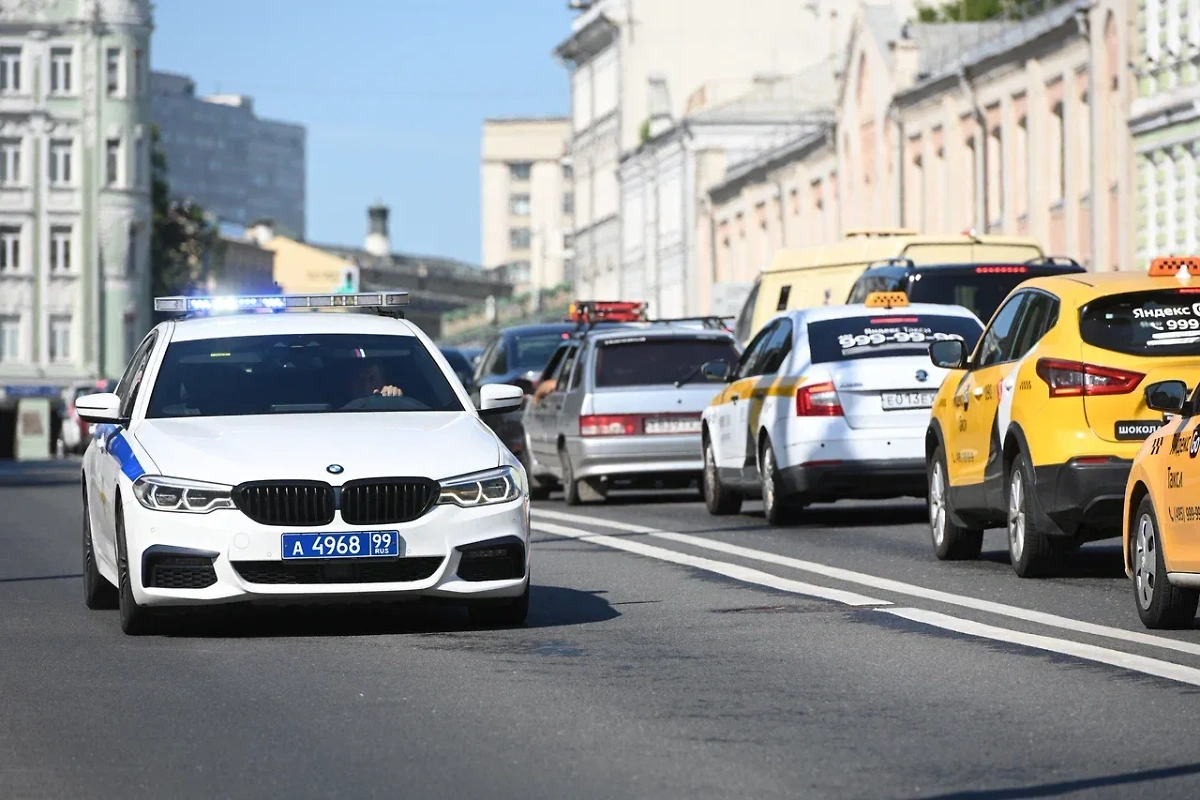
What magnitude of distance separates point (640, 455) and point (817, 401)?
4.92 metres

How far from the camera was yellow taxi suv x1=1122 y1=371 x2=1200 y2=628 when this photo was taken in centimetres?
1189

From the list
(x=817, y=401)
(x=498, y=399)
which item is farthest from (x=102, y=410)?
(x=817, y=401)

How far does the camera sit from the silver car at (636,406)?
2523 cm

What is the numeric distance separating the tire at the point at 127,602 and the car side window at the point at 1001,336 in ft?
17.6

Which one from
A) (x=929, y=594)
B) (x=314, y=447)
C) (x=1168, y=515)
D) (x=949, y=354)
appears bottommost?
(x=929, y=594)

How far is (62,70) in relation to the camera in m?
111

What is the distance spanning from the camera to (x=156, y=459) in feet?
40.9

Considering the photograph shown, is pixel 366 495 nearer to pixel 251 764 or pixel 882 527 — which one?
pixel 251 764

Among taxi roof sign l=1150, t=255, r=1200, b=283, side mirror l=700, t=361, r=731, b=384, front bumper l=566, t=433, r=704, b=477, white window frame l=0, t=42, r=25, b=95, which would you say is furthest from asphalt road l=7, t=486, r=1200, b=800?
white window frame l=0, t=42, r=25, b=95

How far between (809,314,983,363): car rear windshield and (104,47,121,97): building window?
308ft

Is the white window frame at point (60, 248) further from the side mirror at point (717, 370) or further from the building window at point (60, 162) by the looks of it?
the side mirror at point (717, 370)

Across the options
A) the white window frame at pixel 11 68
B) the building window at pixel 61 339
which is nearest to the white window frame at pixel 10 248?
the building window at pixel 61 339

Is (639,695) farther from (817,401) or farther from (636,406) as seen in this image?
(636,406)

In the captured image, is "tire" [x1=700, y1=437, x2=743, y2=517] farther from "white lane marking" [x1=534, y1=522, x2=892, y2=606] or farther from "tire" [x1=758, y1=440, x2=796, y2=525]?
"white lane marking" [x1=534, y1=522, x2=892, y2=606]
